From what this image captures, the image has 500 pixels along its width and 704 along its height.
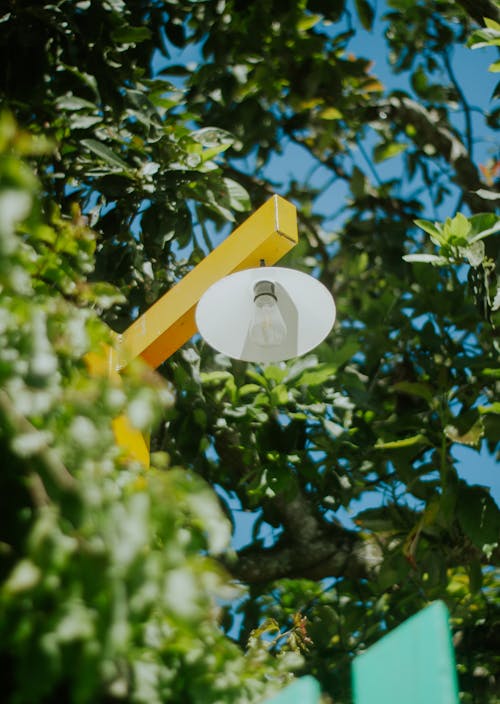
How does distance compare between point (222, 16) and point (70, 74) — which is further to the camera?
point (222, 16)

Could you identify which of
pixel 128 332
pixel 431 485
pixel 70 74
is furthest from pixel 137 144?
pixel 431 485

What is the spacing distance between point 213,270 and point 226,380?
43.1 inches

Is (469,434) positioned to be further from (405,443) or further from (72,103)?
(72,103)

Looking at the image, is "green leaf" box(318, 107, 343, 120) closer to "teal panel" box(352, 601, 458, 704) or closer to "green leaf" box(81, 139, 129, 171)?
"green leaf" box(81, 139, 129, 171)

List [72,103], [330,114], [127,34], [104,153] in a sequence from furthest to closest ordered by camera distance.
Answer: [330,114] → [127,34] → [72,103] → [104,153]

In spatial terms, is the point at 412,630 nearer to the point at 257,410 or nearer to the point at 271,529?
the point at 257,410

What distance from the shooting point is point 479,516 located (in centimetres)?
316

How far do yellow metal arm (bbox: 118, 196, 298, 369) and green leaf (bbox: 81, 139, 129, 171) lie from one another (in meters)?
0.65

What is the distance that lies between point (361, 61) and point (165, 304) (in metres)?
2.69

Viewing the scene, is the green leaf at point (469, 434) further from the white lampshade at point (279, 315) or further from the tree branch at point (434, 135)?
the tree branch at point (434, 135)

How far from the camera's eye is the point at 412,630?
4.38ft

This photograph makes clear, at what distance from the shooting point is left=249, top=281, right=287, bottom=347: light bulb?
239 centimetres

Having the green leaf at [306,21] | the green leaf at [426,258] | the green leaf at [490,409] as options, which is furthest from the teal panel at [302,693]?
the green leaf at [306,21]

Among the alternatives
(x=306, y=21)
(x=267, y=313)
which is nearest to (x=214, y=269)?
(x=267, y=313)
